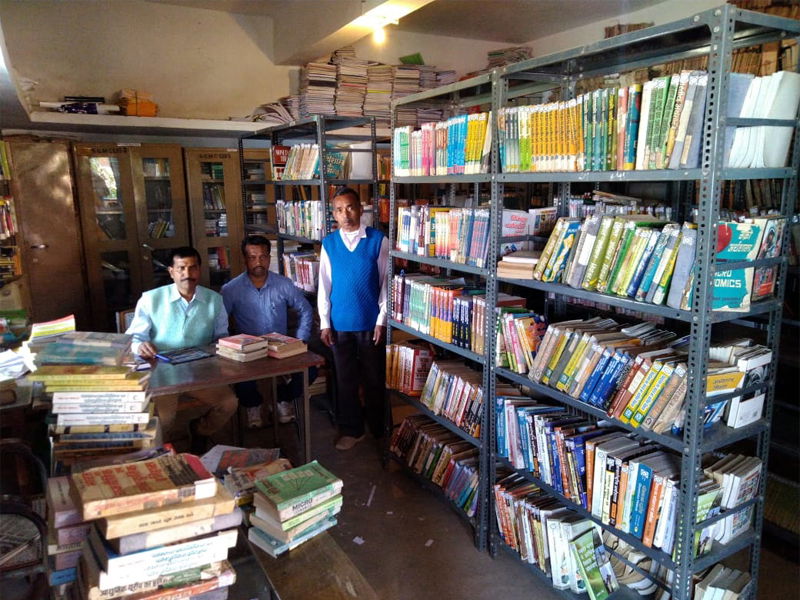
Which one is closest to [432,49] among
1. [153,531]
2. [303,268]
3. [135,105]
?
[135,105]

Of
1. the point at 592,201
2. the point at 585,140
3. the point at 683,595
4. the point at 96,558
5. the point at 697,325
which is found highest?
the point at 585,140

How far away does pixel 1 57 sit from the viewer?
2.58 m

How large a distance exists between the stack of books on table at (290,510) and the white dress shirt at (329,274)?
1.95 meters

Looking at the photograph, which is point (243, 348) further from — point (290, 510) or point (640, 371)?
point (640, 371)

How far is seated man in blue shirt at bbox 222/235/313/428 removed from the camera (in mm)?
4051

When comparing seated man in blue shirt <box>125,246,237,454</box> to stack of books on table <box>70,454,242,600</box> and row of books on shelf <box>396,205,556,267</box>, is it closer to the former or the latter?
row of books on shelf <box>396,205,556,267</box>

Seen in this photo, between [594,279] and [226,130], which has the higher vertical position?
[226,130]

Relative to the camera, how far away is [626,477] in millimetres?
2141

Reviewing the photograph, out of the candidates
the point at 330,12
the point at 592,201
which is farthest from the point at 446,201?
the point at 330,12

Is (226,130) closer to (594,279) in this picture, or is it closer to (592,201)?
(592,201)

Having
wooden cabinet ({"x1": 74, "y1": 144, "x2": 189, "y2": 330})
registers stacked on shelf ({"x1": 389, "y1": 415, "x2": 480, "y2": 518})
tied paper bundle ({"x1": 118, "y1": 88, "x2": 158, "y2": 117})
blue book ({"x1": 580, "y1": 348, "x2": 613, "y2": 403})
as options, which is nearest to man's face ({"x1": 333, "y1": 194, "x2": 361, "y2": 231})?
registers stacked on shelf ({"x1": 389, "y1": 415, "x2": 480, "y2": 518})

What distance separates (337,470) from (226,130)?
3.76 m

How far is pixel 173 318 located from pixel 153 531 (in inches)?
89.2

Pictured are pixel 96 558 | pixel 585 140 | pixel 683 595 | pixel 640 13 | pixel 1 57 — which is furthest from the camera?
pixel 640 13
